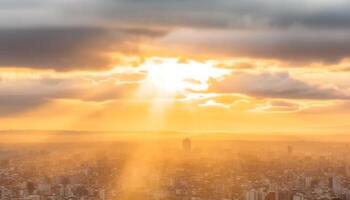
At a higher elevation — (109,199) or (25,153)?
(25,153)

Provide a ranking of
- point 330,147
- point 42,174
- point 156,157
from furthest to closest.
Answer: point 330,147
point 156,157
point 42,174

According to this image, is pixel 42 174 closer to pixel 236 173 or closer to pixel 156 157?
pixel 156 157

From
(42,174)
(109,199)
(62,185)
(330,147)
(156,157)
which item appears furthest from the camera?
(330,147)

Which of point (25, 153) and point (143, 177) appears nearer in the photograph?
point (143, 177)

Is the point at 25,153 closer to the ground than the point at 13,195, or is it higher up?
higher up

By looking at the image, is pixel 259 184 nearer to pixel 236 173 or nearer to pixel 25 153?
pixel 236 173

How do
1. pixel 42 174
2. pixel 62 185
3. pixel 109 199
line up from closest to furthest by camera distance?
pixel 109 199 → pixel 62 185 → pixel 42 174

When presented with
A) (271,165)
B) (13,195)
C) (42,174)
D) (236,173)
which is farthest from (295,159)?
(13,195)

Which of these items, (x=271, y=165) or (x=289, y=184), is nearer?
(x=289, y=184)

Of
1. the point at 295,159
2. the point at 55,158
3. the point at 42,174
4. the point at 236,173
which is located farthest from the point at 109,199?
the point at 295,159
